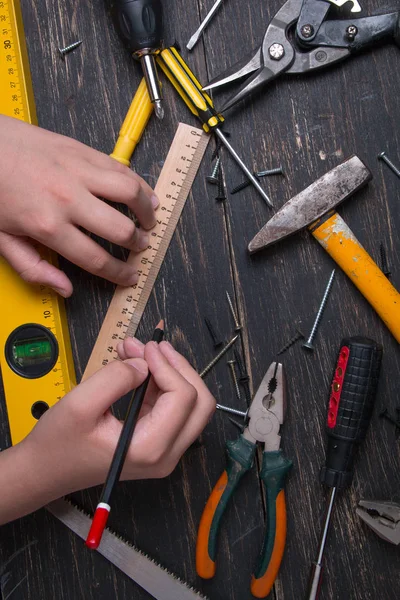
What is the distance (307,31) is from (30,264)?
2.40 ft

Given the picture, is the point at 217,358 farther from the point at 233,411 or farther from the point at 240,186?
the point at 240,186

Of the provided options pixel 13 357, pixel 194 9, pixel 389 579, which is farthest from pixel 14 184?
pixel 389 579

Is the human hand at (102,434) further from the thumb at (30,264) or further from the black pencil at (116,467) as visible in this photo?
the thumb at (30,264)

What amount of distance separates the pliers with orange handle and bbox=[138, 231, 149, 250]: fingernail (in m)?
0.38

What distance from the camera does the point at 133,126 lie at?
127cm

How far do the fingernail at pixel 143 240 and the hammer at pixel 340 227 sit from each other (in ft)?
0.74

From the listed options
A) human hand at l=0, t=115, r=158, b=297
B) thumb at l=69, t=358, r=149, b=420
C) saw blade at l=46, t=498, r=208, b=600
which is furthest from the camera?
saw blade at l=46, t=498, r=208, b=600

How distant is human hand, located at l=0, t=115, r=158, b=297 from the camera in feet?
3.76

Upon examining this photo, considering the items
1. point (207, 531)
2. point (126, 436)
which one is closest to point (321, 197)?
point (126, 436)

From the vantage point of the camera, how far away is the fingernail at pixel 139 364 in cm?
109

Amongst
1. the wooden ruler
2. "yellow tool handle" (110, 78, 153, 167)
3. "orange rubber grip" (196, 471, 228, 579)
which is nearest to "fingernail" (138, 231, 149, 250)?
the wooden ruler

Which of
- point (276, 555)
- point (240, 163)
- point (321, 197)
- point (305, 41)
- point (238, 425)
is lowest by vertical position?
point (276, 555)

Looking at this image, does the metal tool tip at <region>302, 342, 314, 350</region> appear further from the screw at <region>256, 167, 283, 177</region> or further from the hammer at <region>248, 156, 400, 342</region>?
the screw at <region>256, 167, 283, 177</region>

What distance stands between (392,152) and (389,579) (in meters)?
0.91
